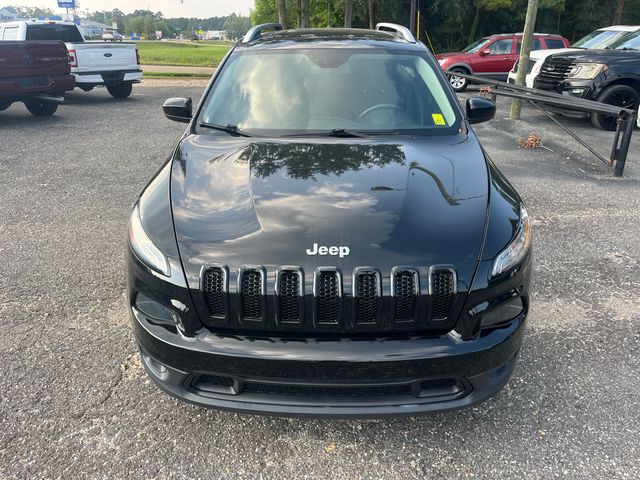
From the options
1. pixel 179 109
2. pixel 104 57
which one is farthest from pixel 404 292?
pixel 104 57

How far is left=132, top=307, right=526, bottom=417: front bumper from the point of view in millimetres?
2070

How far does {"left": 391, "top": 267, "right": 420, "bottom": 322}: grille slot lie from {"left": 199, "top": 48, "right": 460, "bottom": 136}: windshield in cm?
143

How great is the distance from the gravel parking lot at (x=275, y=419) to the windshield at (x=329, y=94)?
150 cm

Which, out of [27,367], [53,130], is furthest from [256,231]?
[53,130]

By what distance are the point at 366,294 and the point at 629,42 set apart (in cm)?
1163

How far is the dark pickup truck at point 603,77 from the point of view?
988cm

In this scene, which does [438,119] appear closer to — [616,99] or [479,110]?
[479,110]

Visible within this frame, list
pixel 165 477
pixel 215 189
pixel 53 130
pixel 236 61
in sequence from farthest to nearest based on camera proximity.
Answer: pixel 53 130, pixel 236 61, pixel 215 189, pixel 165 477

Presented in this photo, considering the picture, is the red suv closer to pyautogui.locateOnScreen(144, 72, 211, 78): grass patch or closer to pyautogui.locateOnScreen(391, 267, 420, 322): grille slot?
pyautogui.locateOnScreen(144, 72, 211, 78): grass patch

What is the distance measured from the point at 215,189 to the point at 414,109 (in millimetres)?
1578

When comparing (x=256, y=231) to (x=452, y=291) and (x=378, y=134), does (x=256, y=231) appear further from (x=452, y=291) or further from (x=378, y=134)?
(x=378, y=134)

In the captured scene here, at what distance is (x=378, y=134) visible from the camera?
10.7 ft

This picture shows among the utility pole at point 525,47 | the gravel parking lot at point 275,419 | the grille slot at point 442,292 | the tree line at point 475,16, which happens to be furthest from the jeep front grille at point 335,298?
the tree line at point 475,16

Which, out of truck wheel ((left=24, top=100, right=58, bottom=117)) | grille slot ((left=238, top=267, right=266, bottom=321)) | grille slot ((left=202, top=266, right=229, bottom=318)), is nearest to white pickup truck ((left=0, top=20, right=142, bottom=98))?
truck wheel ((left=24, top=100, right=58, bottom=117))
